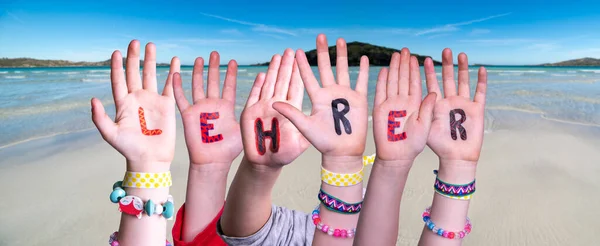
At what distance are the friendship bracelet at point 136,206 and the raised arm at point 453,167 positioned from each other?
39.2 inches

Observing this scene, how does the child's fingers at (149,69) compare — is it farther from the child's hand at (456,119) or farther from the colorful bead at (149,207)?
the child's hand at (456,119)

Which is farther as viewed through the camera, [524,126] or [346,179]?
[524,126]

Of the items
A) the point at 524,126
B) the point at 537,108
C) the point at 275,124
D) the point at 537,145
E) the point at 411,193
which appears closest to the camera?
the point at 275,124

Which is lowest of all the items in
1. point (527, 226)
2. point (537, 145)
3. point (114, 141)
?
point (527, 226)

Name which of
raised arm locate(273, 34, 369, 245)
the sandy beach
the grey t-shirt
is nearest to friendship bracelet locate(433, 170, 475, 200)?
raised arm locate(273, 34, 369, 245)

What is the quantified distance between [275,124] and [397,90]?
1.53 feet

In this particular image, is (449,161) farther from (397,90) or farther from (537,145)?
(537,145)

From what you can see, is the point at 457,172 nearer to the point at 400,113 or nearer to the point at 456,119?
the point at 456,119

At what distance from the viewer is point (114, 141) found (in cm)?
147

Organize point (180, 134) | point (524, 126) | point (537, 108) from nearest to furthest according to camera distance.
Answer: point (180, 134) → point (524, 126) → point (537, 108)

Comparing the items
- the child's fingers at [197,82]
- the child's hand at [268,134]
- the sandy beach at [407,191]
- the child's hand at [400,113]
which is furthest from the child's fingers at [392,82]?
the sandy beach at [407,191]

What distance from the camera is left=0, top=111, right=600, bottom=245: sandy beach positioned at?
322 cm

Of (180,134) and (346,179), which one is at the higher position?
(346,179)

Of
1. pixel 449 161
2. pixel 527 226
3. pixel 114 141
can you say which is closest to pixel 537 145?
pixel 527 226
